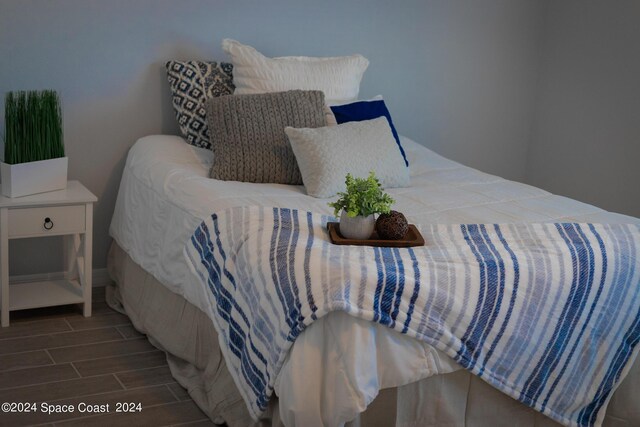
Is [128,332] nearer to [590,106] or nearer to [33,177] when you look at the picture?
[33,177]

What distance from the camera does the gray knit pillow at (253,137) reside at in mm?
3029

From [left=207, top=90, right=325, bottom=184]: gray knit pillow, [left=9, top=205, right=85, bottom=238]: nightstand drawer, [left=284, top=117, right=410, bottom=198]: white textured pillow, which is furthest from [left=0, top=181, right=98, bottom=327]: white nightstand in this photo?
[left=284, top=117, right=410, bottom=198]: white textured pillow

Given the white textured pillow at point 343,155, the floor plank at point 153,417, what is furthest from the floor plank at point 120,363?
the white textured pillow at point 343,155

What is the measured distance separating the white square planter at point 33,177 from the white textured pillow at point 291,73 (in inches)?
29.8

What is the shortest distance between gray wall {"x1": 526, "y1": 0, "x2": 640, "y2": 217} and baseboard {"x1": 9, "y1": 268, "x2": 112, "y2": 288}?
230 centimetres

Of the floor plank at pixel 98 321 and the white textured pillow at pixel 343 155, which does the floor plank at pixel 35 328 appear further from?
the white textured pillow at pixel 343 155

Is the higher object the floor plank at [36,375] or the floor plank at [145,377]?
the floor plank at [145,377]

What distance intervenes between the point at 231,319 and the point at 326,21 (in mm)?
1898

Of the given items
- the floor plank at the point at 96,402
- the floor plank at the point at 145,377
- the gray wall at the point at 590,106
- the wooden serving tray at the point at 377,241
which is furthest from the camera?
the gray wall at the point at 590,106

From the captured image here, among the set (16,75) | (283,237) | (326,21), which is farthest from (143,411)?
(326,21)

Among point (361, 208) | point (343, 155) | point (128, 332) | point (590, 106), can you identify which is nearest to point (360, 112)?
point (343, 155)

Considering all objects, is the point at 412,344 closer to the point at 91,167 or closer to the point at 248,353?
the point at 248,353

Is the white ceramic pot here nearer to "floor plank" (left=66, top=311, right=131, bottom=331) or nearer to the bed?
the bed

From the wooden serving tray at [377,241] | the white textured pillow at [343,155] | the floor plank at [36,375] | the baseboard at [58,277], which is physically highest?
the white textured pillow at [343,155]
